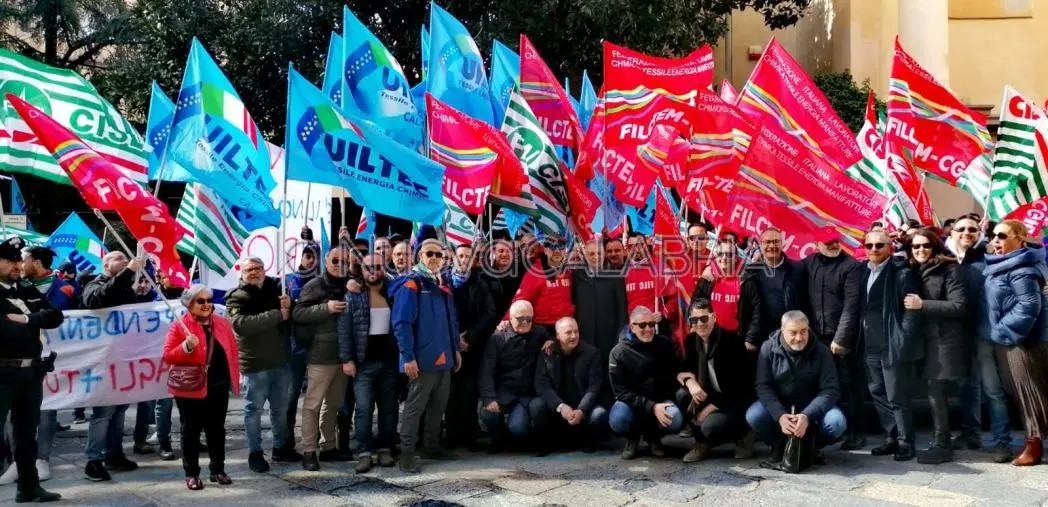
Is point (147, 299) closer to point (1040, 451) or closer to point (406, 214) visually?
point (406, 214)

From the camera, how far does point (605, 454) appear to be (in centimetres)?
758

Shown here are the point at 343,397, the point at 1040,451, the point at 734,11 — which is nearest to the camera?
the point at 1040,451

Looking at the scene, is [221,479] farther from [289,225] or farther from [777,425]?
[289,225]

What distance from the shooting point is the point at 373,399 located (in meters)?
7.36

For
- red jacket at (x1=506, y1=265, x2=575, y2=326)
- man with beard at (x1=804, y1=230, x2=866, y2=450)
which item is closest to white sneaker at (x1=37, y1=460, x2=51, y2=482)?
red jacket at (x1=506, y1=265, x2=575, y2=326)

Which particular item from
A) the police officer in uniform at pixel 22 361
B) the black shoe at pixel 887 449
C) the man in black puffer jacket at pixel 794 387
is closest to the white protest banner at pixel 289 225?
the police officer in uniform at pixel 22 361

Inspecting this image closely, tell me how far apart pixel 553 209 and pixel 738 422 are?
283 cm

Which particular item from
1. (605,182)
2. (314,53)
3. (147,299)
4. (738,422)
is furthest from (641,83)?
(314,53)

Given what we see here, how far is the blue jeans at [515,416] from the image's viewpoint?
7566 millimetres

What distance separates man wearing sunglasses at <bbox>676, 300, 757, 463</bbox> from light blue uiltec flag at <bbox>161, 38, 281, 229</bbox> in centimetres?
406

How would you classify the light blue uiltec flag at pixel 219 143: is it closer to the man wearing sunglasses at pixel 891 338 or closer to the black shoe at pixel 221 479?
the black shoe at pixel 221 479

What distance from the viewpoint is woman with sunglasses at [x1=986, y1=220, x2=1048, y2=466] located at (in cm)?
685

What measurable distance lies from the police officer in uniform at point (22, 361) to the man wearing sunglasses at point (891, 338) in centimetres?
597

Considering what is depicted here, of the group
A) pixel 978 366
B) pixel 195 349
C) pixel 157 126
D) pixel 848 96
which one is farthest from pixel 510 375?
pixel 848 96
